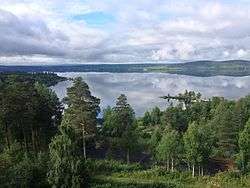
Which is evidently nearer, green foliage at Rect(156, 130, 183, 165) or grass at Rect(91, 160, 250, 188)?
grass at Rect(91, 160, 250, 188)

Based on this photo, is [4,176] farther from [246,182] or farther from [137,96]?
[137,96]

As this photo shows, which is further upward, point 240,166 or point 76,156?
point 76,156

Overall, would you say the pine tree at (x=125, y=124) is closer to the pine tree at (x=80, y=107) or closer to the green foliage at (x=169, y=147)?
the green foliage at (x=169, y=147)

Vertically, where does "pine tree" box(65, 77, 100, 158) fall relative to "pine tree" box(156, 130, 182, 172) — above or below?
above

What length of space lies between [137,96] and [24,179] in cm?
14094

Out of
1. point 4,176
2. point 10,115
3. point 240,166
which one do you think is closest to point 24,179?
point 4,176

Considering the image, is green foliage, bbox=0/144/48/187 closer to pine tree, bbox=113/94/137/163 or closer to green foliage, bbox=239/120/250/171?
pine tree, bbox=113/94/137/163

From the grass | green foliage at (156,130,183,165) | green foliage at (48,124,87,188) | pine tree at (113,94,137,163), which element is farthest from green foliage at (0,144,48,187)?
green foliage at (156,130,183,165)

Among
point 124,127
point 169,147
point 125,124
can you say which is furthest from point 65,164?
point 124,127

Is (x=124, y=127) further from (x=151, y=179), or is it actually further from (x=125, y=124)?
(x=151, y=179)

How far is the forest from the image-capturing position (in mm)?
35594

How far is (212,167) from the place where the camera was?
228 feet

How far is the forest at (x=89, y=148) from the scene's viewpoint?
3559cm

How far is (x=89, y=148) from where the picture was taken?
6881 cm
